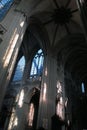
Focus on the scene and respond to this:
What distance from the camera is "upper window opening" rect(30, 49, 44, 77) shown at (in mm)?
15029

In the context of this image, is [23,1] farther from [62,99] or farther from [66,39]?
[62,99]

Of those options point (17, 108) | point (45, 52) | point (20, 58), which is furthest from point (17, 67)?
point (17, 108)

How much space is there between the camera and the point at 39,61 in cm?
1595

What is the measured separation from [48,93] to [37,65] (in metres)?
4.32

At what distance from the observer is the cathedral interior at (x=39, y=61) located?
896cm

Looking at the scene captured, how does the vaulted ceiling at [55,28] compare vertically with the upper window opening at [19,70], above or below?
above

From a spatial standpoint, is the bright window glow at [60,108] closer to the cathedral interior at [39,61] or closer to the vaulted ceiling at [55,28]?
the cathedral interior at [39,61]

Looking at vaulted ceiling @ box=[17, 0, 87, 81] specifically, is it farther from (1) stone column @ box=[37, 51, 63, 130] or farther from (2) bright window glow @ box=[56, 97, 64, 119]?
(2) bright window glow @ box=[56, 97, 64, 119]

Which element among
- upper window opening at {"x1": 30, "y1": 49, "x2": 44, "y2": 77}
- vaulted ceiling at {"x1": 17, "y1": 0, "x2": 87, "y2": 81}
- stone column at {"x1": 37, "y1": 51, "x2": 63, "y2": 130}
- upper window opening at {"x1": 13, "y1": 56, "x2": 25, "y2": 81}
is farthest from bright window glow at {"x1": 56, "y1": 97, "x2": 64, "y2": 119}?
vaulted ceiling at {"x1": 17, "y1": 0, "x2": 87, "y2": 81}

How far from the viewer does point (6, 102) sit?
13953 mm

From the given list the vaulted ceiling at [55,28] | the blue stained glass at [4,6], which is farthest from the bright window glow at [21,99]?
the blue stained glass at [4,6]

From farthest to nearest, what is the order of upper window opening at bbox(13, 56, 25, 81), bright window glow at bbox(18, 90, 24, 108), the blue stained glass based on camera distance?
upper window opening at bbox(13, 56, 25, 81) → bright window glow at bbox(18, 90, 24, 108) → the blue stained glass

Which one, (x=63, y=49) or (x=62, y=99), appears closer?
(x=62, y=99)

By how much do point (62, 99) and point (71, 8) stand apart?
857 cm
